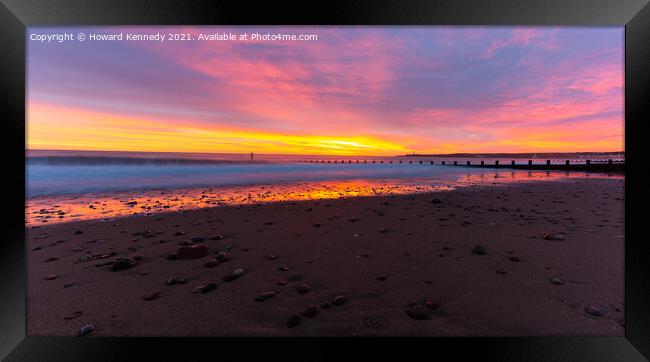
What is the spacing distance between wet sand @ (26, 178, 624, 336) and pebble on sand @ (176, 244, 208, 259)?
45 mm

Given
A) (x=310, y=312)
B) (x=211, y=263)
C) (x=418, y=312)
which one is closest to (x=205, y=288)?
(x=211, y=263)

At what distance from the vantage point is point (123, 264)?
279cm

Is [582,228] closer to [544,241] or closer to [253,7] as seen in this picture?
[544,241]

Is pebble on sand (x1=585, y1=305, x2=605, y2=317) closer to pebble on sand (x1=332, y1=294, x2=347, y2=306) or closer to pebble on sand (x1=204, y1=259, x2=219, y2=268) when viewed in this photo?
pebble on sand (x1=332, y1=294, x2=347, y2=306)

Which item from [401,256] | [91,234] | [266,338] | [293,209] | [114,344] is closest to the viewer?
[266,338]

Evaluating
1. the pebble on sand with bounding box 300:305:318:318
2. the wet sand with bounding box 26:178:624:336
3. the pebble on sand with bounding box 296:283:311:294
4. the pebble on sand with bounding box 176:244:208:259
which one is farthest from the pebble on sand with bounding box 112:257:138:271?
the pebble on sand with bounding box 300:305:318:318

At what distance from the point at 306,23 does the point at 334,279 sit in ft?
9.55

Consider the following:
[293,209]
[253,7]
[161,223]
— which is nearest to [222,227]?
[161,223]

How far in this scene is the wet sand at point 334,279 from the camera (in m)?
2.06

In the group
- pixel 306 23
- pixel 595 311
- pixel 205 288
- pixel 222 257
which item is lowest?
pixel 595 311

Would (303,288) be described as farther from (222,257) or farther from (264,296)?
(222,257)

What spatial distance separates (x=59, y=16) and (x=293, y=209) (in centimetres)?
452

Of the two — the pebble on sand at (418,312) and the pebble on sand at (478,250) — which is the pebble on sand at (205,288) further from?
the pebble on sand at (478,250)

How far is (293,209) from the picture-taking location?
5.58 metres
